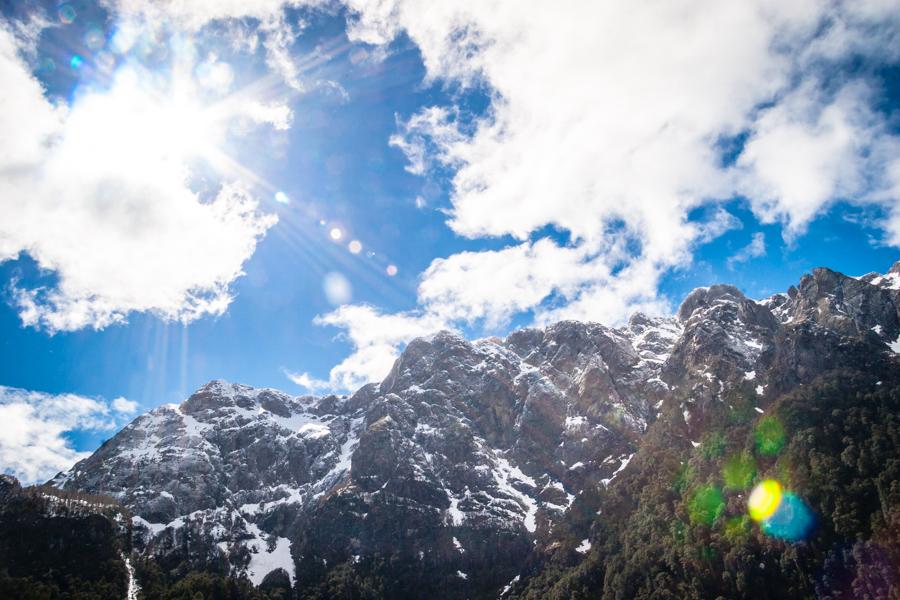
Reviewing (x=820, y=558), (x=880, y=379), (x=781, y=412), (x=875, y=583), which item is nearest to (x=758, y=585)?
(x=820, y=558)

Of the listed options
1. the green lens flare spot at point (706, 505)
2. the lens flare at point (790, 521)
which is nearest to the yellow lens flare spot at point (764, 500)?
the lens flare at point (790, 521)

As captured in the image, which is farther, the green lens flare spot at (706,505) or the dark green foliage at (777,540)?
the green lens flare spot at (706,505)

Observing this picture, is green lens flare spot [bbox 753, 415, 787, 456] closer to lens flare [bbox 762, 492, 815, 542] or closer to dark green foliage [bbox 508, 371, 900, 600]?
dark green foliage [bbox 508, 371, 900, 600]

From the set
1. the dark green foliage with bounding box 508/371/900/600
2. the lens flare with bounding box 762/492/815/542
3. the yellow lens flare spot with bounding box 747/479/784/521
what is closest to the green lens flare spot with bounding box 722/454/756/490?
the dark green foliage with bounding box 508/371/900/600

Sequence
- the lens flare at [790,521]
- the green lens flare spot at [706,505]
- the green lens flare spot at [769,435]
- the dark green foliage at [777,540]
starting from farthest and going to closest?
the green lens flare spot at [769,435], the green lens flare spot at [706,505], the lens flare at [790,521], the dark green foliage at [777,540]

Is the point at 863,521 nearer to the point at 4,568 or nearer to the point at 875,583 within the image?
the point at 875,583

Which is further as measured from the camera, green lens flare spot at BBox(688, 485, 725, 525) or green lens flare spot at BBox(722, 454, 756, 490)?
green lens flare spot at BBox(722, 454, 756, 490)

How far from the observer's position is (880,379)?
193500 mm

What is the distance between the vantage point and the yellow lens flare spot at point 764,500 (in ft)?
518

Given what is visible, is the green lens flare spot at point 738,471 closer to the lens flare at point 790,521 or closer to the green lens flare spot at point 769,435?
the green lens flare spot at point 769,435

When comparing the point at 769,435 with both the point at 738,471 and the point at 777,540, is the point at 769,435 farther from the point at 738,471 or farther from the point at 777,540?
the point at 777,540

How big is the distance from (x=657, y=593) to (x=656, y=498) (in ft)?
155

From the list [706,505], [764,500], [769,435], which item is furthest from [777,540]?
[769,435]

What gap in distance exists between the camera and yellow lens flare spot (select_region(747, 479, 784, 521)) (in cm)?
15788
